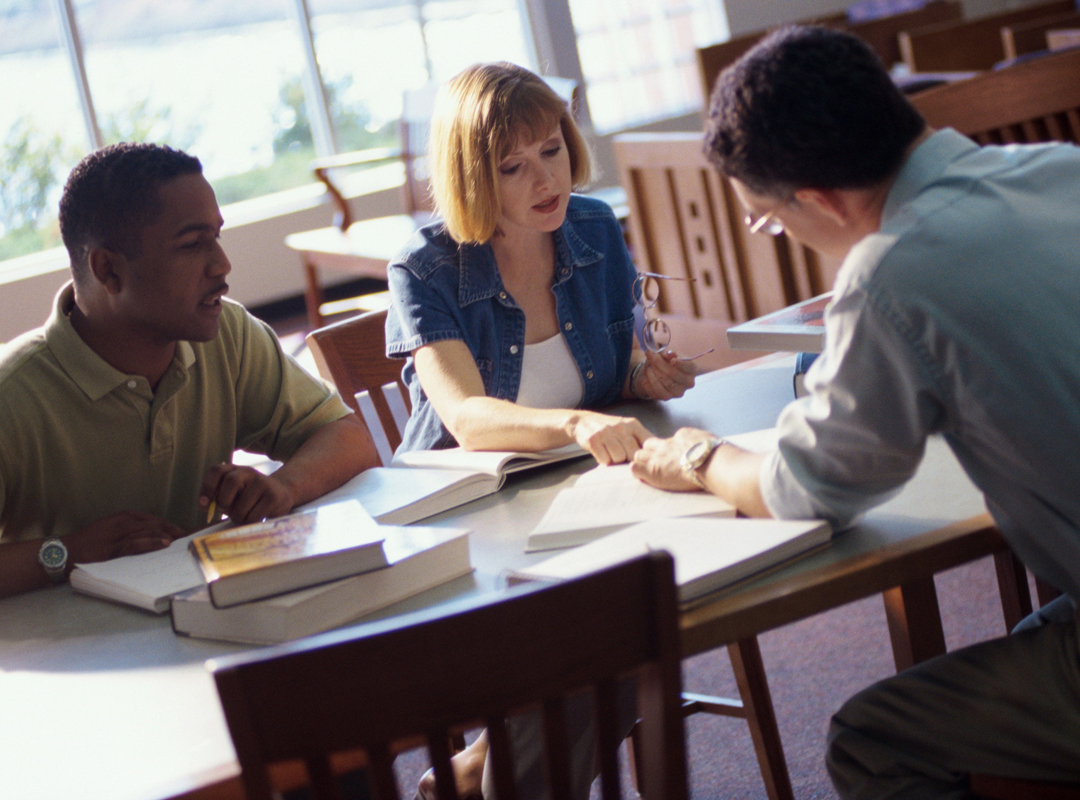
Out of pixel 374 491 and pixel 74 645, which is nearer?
pixel 74 645

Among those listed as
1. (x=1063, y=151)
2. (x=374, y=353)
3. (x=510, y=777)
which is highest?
(x=1063, y=151)

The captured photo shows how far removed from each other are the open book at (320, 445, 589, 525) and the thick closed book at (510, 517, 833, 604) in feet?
0.85

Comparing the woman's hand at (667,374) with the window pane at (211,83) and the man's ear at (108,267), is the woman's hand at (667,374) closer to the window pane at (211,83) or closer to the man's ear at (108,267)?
the man's ear at (108,267)

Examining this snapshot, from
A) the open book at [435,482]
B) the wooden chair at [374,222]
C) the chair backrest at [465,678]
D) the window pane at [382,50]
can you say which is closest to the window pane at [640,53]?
the window pane at [382,50]

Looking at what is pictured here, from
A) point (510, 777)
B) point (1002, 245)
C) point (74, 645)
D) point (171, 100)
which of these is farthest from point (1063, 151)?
point (171, 100)

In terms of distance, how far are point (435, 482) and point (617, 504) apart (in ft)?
0.90

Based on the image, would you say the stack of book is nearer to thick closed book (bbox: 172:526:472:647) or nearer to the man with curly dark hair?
thick closed book (bbox: 172:526:472:647)

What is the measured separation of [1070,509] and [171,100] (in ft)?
21.0

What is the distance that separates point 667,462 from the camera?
4.22 ft

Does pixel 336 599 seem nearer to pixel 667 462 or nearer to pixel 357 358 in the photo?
pixel 667 462

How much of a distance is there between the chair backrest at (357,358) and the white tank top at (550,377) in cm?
24

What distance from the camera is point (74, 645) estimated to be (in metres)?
1.19

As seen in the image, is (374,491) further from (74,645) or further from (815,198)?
(815,198)

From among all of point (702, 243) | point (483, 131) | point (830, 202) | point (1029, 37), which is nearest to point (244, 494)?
point (483, 131)
